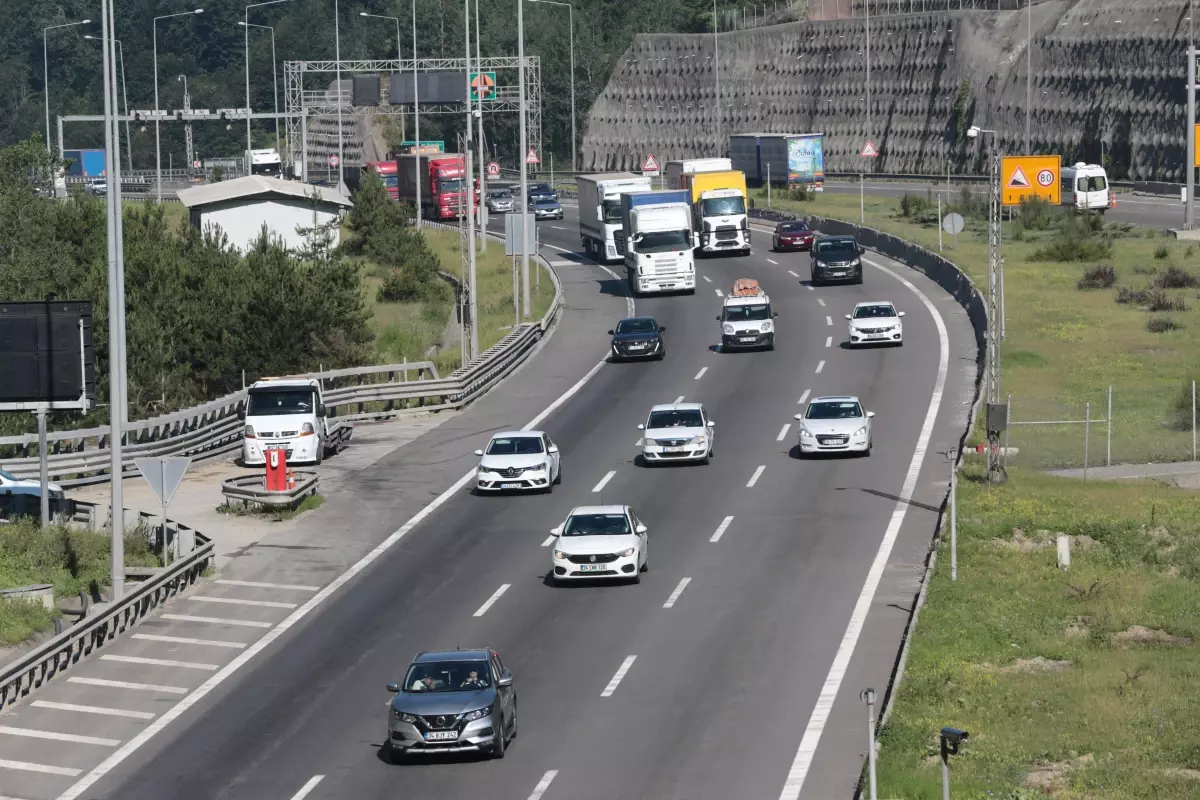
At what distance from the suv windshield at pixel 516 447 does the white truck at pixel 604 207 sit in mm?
40006

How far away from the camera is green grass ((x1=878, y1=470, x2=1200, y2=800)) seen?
23641mm

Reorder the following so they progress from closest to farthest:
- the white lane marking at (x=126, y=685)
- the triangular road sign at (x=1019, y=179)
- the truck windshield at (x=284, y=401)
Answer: the white lane marking at (x=126, y=685) < the truck windshield at (x=284, y=401) < the triangular road sign at (x=1019, y=179)

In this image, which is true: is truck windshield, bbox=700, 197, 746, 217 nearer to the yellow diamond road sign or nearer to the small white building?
the small white building

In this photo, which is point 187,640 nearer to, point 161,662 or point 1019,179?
point 161,662

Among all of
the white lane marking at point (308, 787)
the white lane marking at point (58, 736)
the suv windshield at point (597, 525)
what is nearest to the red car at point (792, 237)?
the suv windshield at point (597, 525)

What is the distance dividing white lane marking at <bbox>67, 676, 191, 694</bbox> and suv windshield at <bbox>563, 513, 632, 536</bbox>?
8501 mm

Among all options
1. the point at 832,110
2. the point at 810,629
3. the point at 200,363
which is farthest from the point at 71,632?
the point at 832,110

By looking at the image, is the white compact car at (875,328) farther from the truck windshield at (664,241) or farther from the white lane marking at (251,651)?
the white lane marking at (251,651)

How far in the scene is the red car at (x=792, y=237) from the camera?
84.9m

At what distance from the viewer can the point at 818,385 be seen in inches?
2130

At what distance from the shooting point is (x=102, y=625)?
31.7 metres

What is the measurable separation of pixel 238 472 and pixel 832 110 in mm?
100532

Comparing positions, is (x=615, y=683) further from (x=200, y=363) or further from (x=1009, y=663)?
(x=200, y=363)

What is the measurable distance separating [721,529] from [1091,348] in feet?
83.3
